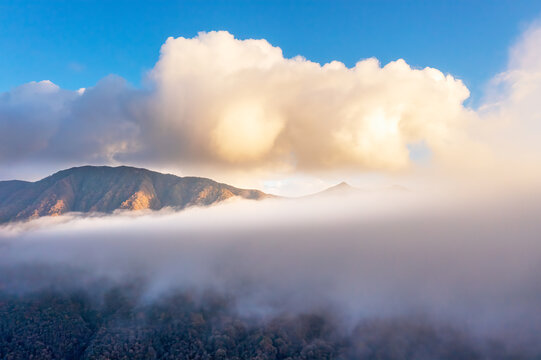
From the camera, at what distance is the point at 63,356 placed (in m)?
199

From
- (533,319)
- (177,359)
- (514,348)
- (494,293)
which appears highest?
(494,293)

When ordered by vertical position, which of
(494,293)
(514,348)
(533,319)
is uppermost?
(494,293)

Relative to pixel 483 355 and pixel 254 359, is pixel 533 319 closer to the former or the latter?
pixel 483 355

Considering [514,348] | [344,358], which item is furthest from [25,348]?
[514,348]

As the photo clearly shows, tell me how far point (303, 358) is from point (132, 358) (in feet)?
394

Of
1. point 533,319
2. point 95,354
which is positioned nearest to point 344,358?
point 533,319

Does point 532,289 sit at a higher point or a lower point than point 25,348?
higher

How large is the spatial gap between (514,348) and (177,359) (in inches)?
9064

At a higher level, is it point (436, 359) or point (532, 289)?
point (532, 289)

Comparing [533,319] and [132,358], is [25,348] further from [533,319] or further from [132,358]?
[533,319]

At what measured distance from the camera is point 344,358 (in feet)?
656

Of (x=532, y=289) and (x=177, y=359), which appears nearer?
(x=532, y=289)

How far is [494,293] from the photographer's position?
7721 inches

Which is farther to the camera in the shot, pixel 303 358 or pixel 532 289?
pixel 303 358
